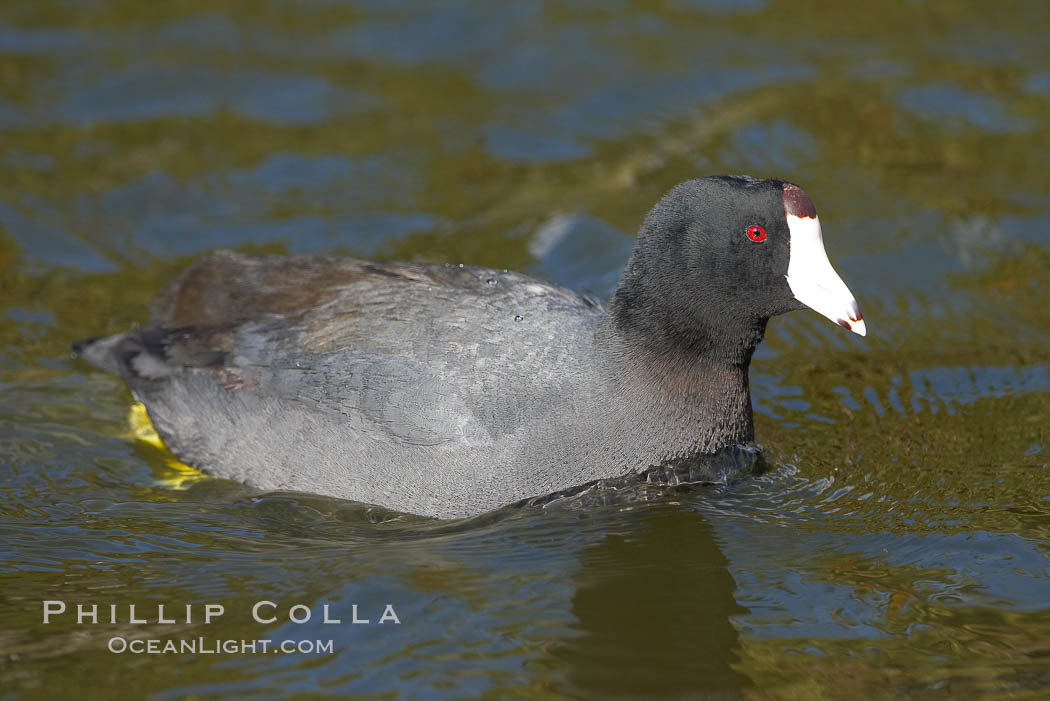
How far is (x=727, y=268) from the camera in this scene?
447 cm

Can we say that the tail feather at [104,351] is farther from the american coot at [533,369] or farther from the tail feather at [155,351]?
the american coot at [533,369]

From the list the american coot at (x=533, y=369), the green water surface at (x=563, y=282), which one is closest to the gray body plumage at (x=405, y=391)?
the american coot at (x=533, y=369)

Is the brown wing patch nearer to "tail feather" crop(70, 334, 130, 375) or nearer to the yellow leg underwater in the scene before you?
"tail feather" crop(70, 334, 130, 375)

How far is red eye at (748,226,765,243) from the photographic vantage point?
4.44 m

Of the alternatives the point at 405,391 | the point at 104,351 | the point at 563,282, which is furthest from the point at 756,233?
the point at 104,351

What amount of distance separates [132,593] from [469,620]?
1112 millimetres

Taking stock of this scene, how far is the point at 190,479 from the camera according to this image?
5215 millimetres

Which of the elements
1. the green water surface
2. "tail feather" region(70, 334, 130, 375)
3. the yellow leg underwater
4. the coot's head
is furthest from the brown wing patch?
the coot's head

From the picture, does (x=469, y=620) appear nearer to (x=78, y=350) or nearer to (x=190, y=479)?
(x=190, y=479)

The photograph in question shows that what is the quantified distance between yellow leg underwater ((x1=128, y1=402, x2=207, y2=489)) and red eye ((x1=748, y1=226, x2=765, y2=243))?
2.29m

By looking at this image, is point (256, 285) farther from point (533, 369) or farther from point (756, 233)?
point (756, 233)

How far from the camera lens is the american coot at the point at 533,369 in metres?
4.47

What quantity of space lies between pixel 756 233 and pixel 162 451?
2.59 meters

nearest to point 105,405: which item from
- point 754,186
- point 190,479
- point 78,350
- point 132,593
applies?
point 78,350
